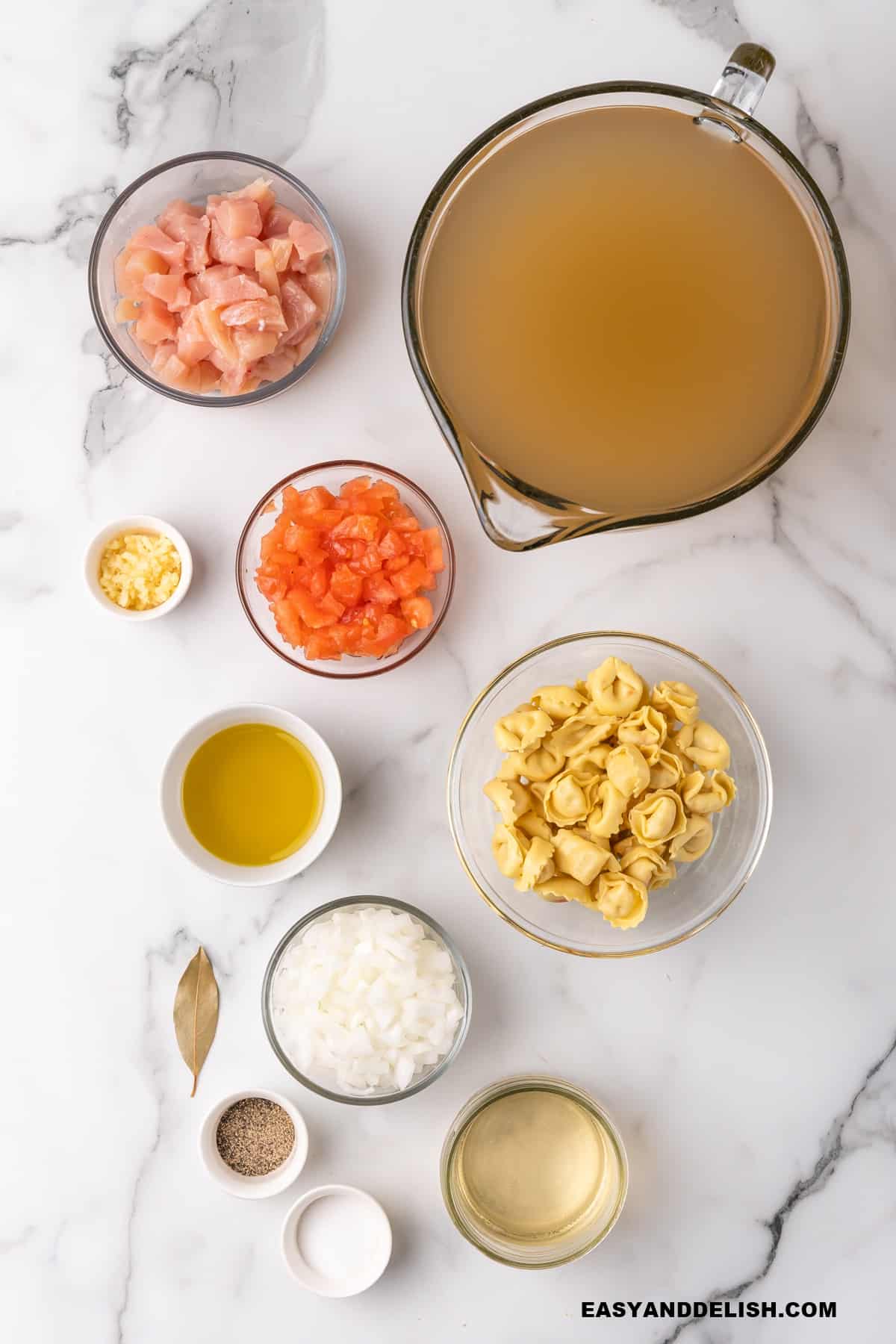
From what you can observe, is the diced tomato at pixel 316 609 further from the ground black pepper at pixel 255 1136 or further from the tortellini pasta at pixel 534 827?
the ground black pepper at pixel 255 1136

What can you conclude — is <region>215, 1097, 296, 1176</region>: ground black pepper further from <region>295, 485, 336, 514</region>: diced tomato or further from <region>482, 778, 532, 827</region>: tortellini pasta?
<region>295, 485, 336, 514</region>: diced tomato

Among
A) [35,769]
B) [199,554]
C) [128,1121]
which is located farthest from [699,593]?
[128,1121]

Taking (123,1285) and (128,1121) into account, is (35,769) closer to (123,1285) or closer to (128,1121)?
(128,1121)

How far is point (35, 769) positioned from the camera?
1.81 metres

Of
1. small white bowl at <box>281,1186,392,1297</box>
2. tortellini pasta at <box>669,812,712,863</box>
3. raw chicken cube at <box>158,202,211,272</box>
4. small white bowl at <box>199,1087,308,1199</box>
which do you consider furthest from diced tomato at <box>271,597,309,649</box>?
small white bowl at <box>281,1186,392,1297</box>

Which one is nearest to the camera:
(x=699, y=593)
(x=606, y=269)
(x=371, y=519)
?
(x=606, y=269)

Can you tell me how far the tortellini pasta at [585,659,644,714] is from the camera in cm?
153

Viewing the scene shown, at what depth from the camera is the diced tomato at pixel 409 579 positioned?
5.34ft

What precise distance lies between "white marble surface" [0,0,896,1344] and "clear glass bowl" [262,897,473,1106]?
0.08m

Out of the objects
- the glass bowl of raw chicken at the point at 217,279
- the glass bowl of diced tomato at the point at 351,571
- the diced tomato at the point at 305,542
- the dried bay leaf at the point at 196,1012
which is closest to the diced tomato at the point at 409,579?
the glass bowl of diced tomato at the point at 351,571

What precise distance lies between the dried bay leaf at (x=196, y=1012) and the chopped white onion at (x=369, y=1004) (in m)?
0.16

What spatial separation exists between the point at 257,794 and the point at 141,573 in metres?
0.42

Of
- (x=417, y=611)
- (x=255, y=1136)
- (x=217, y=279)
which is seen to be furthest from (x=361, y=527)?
(x=255, y=1136)

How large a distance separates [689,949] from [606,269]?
43.9 inches
